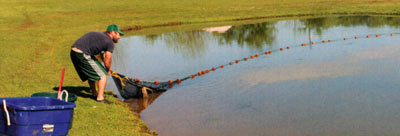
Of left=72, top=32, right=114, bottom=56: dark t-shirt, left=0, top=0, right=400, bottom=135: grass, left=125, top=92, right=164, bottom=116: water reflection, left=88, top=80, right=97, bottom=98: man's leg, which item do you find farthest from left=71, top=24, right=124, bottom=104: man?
left=125, top=92, right=164, bottom=116: water reflection

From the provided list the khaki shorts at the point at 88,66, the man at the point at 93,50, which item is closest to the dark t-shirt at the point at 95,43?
the man at the point at 93,50

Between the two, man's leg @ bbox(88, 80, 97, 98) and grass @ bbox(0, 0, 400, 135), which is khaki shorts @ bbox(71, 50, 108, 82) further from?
grass @ bbox(0, 0, 400, 135)

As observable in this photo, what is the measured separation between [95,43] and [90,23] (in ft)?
82.2

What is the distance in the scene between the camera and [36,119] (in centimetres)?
737

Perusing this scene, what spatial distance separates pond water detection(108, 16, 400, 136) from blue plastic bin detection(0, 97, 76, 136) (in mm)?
2537

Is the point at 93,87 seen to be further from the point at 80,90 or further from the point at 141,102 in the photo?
the point at 141,102

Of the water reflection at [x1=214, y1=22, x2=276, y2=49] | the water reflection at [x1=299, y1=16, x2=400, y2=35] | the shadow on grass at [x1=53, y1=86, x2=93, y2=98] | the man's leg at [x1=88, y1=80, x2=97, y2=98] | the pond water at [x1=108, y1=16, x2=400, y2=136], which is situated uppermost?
the man's leg at [x1=88, y1=80, x2=97, y2=98]

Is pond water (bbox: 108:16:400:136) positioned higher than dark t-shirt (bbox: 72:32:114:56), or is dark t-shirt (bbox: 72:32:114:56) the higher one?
dark t-shirt (bbox: 72:32:114:56)

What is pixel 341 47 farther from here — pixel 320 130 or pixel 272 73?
pixel 320 130

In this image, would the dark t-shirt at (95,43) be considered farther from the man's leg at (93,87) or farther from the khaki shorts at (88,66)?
the man's leg at (93,87)

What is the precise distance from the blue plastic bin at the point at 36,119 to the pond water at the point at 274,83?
254cm

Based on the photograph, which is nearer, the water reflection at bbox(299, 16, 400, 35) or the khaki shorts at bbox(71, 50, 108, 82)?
the khaki shorts at bbox(71, 50, 108, 82)

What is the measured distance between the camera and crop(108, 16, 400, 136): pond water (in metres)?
10.1

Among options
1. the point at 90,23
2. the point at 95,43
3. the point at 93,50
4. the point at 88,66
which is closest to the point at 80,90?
the point at 88,66
